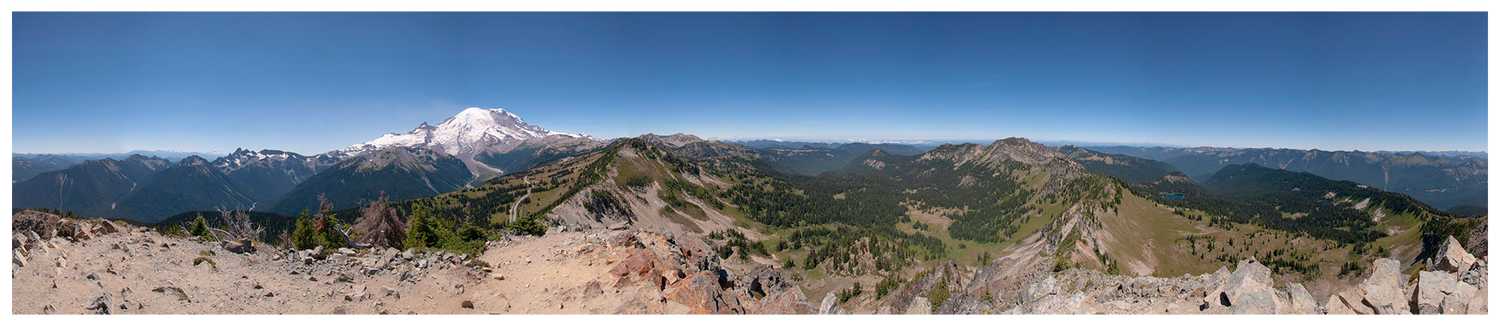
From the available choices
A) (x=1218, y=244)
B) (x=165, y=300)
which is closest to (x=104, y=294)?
(x=165, y=300)

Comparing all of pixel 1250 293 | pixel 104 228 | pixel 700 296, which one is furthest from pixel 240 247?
pixel 1250 293

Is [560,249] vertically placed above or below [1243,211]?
above

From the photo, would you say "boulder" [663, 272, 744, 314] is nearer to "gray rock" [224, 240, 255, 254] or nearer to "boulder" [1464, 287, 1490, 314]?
"gray rock" [224, 240, 255, 254]

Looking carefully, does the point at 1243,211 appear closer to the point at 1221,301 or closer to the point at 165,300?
the point at 1221,301

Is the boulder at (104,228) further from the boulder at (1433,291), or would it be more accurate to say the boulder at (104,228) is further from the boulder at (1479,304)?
the boulder at (1479,304)

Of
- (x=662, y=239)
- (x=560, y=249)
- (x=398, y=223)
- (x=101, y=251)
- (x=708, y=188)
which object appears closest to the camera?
(x=101, y=251)

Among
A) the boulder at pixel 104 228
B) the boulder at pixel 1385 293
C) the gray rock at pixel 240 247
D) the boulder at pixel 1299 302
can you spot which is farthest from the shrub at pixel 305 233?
the boulder at pixel 1385 293
